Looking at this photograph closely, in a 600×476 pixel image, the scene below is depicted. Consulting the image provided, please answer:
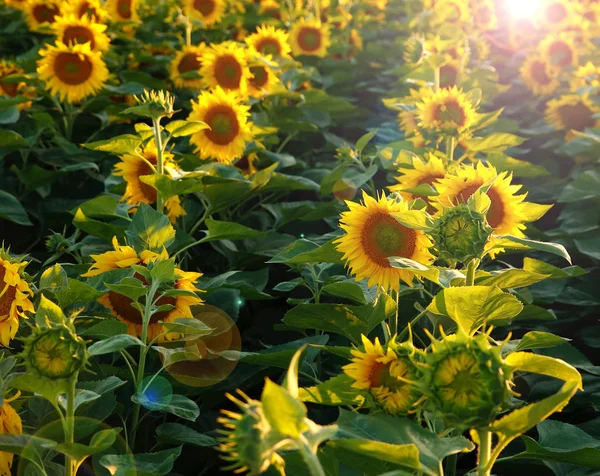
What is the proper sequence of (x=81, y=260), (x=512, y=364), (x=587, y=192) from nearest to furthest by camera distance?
(x=512, y=364) → (x=81, y=260) → (x=587, y=192)

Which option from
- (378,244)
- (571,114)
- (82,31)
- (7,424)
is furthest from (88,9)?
(7,424)

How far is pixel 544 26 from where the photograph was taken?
5.66m

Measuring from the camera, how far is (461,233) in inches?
54.9

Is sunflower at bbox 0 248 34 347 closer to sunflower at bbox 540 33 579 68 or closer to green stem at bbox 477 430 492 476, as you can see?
green stem at bbox 477 430 492 476

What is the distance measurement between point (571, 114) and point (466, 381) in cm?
334

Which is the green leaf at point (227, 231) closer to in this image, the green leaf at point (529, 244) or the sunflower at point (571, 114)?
the green leaf at point (529, 244)

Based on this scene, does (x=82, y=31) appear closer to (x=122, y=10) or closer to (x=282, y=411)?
(x=122, y=10)

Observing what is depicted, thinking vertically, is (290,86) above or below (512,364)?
below

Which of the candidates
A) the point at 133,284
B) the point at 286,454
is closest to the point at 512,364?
the point at 286,454

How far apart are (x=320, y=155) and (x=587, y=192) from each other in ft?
4.45

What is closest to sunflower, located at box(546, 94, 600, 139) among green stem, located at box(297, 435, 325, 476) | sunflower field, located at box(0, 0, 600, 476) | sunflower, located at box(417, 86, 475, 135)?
sunflower field, located at box(0, 0, 600, 476)

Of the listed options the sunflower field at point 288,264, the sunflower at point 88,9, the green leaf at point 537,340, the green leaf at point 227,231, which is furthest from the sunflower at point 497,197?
the sunflower at point 88,9

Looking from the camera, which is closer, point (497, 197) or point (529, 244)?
point (529, 244)

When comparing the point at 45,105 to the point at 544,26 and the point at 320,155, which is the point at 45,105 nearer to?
the point at 320,155
